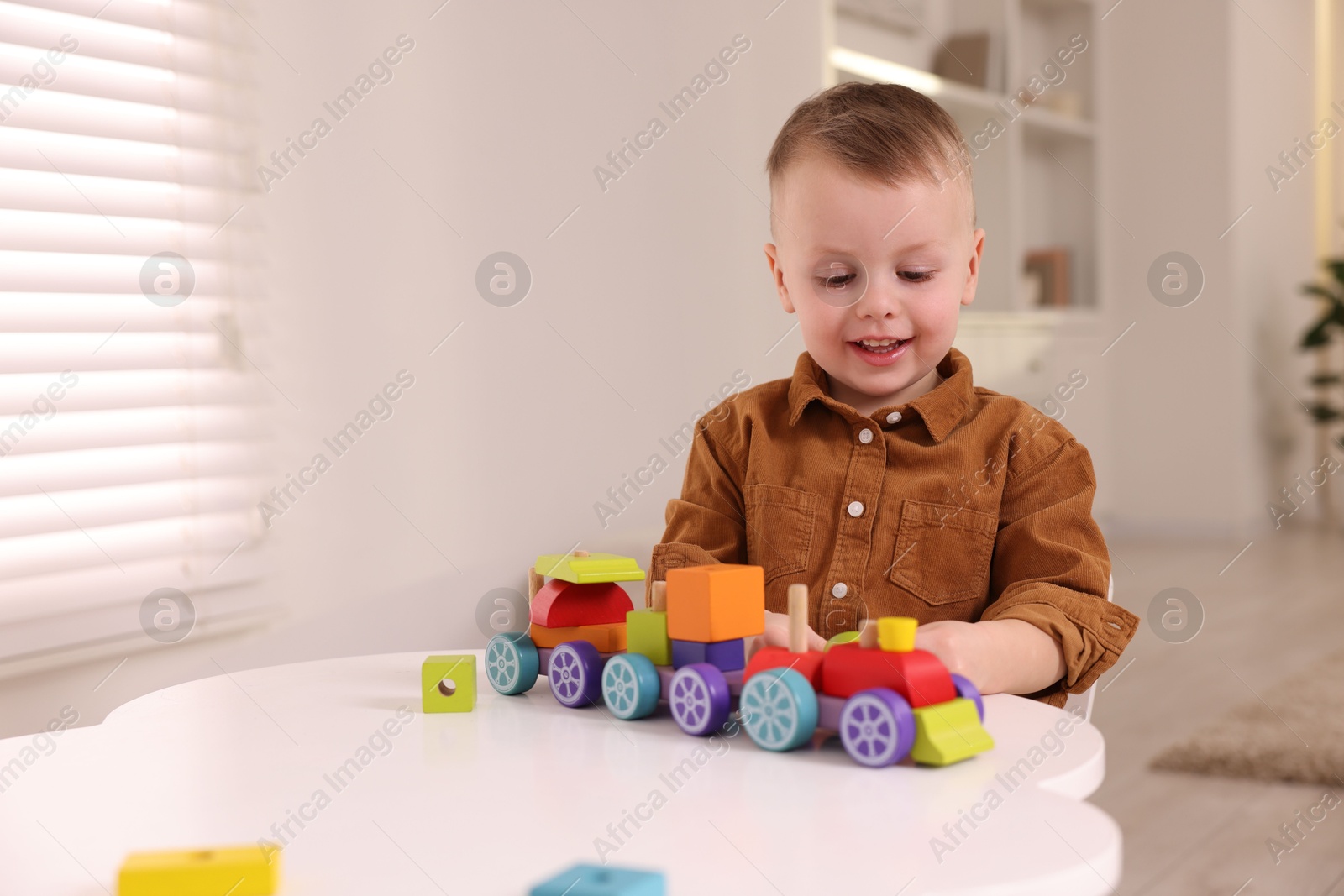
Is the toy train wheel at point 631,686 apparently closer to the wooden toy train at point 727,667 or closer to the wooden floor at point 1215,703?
the wooden toy train at point 727,667

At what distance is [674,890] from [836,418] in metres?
0.66

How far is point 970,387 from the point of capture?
1042 millimetres

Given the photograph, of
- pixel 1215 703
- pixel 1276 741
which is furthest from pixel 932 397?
pixel 1215 703

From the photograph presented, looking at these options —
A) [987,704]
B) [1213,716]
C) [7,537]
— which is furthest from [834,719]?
[1213,716]

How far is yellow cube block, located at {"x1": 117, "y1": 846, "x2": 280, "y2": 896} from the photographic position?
1.49ft

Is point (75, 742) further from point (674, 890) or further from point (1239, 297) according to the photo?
point (1239, 297)

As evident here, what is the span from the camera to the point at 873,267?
99 cm

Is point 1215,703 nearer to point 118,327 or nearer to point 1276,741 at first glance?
point 1276,741

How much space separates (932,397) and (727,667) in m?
0.41

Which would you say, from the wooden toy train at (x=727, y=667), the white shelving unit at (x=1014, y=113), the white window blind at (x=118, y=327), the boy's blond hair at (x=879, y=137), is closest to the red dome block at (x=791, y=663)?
the wooden toy train at (x=727, y=667)

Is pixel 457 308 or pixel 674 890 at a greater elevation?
pixel 457 308

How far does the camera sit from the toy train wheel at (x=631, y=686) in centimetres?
69

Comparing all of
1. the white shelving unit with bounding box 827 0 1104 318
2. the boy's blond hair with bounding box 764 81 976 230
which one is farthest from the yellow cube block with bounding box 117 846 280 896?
the white shelving unit with bounding box 827 0 1104 318

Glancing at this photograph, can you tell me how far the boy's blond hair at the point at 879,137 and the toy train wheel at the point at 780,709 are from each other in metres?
0.49
